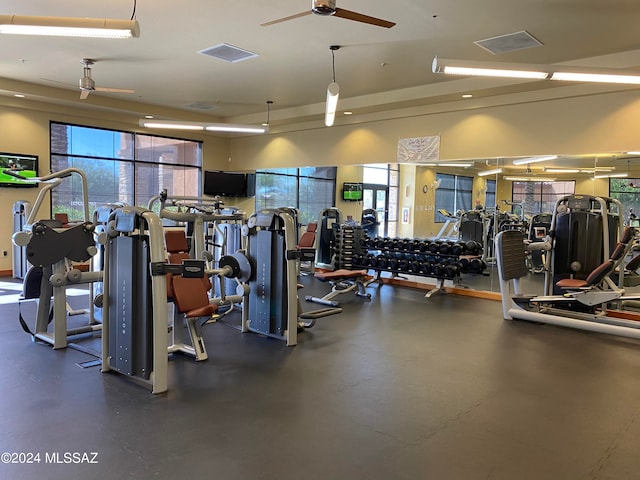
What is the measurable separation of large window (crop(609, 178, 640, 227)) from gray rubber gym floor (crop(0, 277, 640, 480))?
2.03m

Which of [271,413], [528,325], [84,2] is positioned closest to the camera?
[271,413]

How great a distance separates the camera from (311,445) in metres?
2.50

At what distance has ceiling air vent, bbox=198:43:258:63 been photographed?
5371 millimetres

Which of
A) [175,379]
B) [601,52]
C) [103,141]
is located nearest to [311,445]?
[175,379]

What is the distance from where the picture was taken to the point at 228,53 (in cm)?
557

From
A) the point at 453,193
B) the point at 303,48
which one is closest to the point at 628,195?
the point at 453,193

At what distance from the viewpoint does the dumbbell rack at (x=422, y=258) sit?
6758 mm

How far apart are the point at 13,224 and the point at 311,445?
23.8ft

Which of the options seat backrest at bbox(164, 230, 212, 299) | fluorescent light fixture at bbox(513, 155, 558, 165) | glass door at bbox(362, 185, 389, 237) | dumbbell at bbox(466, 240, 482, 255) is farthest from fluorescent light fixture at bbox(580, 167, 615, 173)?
seat backrest at bbox(164, 230, 212, 299)

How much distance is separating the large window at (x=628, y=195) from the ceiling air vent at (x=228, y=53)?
4.65 metres

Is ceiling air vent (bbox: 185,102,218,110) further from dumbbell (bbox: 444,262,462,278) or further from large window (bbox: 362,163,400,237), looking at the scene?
dumbbell (bbox: 444,262,462,278)

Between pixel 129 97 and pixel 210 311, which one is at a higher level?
pixel 129 97

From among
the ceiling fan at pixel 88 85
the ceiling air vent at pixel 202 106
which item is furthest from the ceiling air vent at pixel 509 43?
the ceiling air vent at pixel 202 106

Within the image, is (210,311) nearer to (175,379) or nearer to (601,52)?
(175,379)
